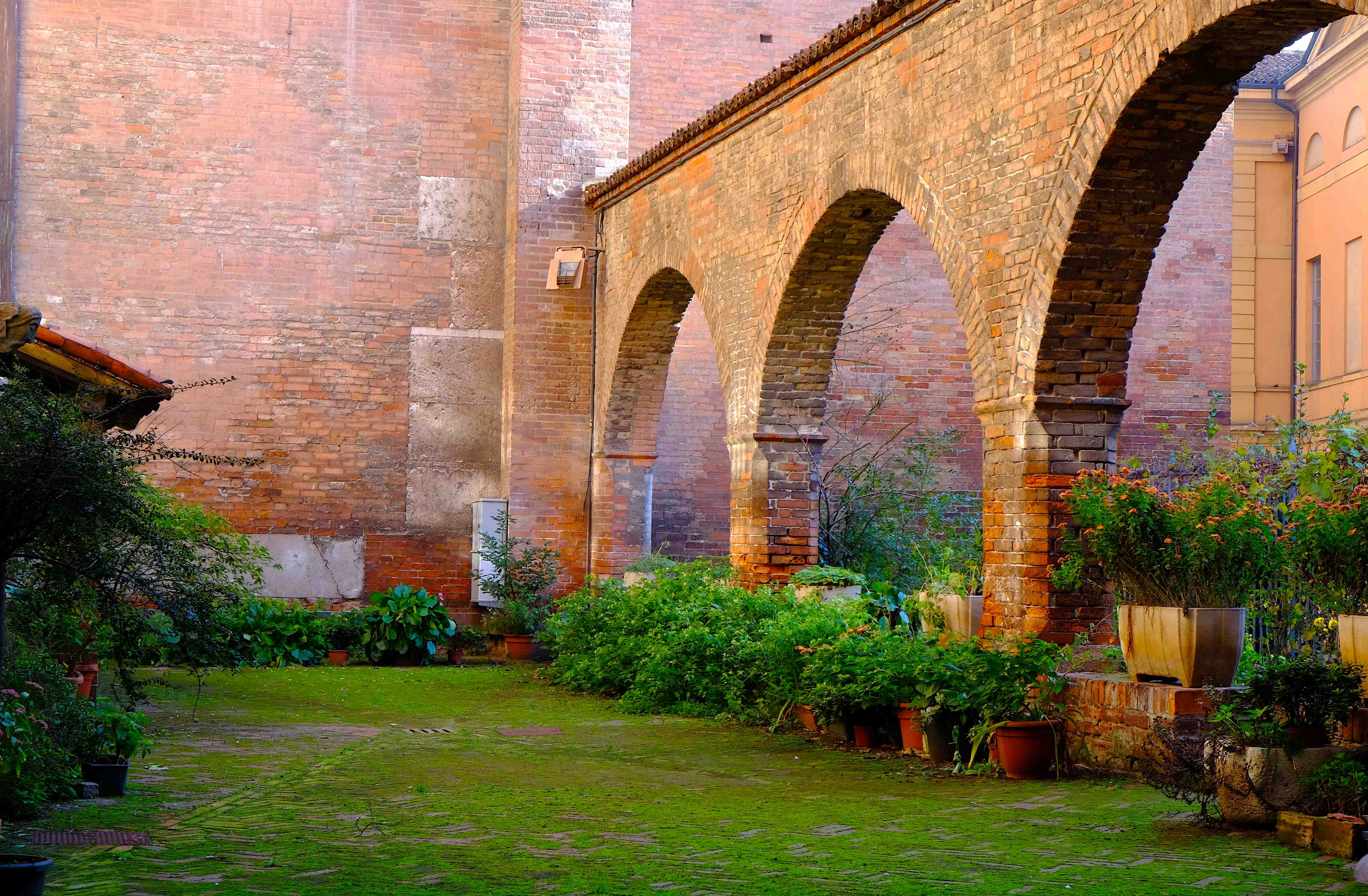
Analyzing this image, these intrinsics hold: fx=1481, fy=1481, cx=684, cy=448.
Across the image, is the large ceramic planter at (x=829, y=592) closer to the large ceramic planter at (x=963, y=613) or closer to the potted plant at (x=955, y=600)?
the potted plant at (x=955, y=600)

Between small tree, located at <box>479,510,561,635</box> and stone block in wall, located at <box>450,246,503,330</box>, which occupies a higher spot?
stone block in wall, located at <box>450,246,503,330</box>

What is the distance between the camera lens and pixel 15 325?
17.9 feet

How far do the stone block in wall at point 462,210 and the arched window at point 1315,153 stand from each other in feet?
38.4

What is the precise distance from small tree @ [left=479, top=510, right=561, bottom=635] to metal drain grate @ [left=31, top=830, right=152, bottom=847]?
30.4 ft

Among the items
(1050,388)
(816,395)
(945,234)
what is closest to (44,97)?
(816,395)

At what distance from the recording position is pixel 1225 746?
5.91m

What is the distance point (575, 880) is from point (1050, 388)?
400cm

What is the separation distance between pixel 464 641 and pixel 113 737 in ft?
28.8

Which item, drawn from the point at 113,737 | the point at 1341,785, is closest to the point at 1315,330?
the point at 1341,785

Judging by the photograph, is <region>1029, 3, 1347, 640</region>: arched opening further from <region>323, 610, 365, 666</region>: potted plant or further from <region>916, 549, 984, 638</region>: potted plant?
<region>323, 610, 365, 666</region>: potted plant

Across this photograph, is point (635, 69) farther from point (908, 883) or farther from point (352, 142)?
point (908, 883)

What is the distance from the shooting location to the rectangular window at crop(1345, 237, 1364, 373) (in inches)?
770

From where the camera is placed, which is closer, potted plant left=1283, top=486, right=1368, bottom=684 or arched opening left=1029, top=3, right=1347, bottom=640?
potted plant left=1283, top=486, right=1368, bottom=684

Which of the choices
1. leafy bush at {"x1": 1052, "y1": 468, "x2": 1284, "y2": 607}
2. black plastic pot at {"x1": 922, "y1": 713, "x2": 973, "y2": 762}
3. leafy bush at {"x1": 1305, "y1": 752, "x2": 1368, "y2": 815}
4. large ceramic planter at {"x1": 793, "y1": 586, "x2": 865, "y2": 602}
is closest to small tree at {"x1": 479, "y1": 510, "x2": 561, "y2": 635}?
large ceramic planter at {"x1": 793, "y1": 586, "x2": 865, "y2": 602}
